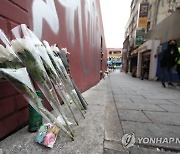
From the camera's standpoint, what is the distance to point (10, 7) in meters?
1.17

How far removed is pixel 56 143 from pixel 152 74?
9.34 m

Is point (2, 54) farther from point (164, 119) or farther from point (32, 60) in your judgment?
point (164, 119)

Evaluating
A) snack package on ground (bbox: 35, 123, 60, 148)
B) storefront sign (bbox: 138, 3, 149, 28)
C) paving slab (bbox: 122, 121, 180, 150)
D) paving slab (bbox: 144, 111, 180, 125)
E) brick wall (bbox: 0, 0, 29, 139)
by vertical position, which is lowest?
paving slab (bbox: 144, 111, 180, 125)

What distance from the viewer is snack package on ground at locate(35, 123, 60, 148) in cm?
105

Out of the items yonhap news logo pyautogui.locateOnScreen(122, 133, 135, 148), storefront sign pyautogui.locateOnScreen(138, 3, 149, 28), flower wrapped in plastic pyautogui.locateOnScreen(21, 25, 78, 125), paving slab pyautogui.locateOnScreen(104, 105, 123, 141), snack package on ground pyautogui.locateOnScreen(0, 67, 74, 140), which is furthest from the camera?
storefront sign pyautogui.locateOnScreen(138, 3, 149, 28)

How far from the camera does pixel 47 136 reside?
109 cm

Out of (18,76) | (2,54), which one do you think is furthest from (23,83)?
(2,54)

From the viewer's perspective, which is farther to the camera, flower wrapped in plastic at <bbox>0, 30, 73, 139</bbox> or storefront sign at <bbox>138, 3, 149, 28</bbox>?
storefront sign at <bbox>138, 3, 149, 28</bbox>

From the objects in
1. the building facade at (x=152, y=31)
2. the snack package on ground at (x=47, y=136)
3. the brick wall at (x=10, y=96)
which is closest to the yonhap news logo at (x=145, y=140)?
the snack package on ground at (x=47, y=136)

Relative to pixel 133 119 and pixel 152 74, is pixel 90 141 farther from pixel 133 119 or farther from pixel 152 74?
pixel 152 74

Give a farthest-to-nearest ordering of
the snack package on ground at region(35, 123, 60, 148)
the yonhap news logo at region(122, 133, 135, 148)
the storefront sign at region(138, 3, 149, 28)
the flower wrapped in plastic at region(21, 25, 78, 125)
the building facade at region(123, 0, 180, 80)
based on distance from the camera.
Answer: the storefront sign at region(138, 3, 149, 28) < the building facade at region(123, 0, 180, 80) < the yonhap news logo at region(122, 133, 135, 148) < the flower wrapped in plastic at region(21, 25, 78, 125) < the snack package on ground at region(35, 123, 60, 148)

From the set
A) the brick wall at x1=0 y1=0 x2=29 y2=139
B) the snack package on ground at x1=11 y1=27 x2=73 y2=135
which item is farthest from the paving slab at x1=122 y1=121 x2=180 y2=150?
the brick wall at x1=0 y1=0 x2=29 y2=139

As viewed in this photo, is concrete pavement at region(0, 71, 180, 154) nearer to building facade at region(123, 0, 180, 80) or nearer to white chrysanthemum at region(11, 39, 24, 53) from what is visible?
white chrysanthemum at region(11, 39, 24, 53)

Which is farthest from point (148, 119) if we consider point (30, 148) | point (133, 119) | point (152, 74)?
point (152, 74)
